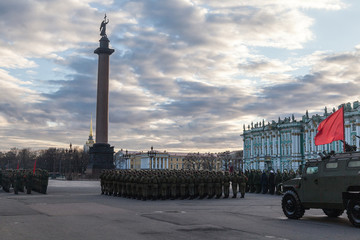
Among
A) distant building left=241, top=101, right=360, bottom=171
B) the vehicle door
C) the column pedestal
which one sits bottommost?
the vehicle door

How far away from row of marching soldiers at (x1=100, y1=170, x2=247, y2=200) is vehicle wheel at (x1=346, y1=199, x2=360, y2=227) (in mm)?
10469

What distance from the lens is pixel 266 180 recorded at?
26656mm

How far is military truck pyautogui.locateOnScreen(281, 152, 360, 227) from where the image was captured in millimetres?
11612

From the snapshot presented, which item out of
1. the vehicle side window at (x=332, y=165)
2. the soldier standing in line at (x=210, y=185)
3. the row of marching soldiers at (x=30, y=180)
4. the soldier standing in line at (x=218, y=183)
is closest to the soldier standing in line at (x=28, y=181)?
the row of marching soldiers at (x=30, y=180)

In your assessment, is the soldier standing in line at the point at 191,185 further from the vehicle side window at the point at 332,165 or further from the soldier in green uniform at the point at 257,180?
the vehicle side window at the point at 332,165

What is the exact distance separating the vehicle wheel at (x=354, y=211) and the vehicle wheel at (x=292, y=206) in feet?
6.32

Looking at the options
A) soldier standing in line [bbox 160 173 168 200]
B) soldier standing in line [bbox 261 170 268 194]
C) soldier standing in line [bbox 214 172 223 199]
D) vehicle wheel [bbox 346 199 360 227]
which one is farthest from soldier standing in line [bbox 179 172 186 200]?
A: vehicle wheel [bbox 346 199 360 227]

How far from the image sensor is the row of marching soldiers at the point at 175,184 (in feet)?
67.8

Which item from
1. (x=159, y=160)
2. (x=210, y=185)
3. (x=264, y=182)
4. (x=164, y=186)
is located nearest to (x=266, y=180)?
(x=264, y=182)

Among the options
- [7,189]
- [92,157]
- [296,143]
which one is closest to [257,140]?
A: [296,143]

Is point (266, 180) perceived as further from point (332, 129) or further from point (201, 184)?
point (332, 129)

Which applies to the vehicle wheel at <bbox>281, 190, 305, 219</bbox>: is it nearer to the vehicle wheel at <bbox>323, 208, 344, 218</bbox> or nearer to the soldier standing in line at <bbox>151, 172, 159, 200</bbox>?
the vehicle wheel at <bbox>323, 208, 344, 218</bbox>

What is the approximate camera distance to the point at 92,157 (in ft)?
173

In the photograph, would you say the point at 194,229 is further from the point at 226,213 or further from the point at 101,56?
the point at 101,56
